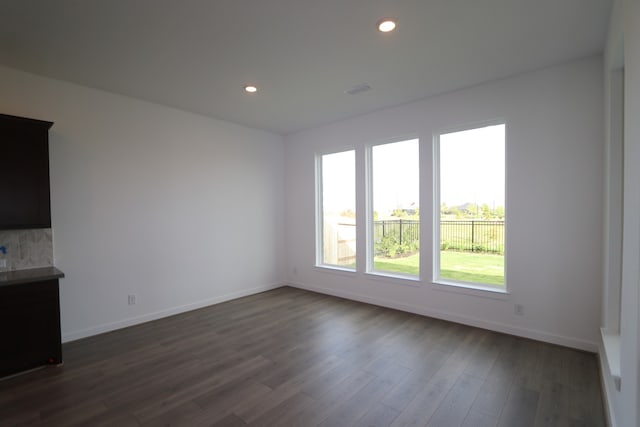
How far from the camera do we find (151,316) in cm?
404

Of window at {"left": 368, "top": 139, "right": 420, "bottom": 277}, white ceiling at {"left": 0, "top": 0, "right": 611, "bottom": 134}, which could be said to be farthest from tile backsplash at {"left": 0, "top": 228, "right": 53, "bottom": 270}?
window at {"left": 368, "top": 139, "right": 420, "bottom": 277}

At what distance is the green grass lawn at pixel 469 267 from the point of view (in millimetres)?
3666

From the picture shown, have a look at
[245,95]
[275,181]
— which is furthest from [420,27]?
[275,181]

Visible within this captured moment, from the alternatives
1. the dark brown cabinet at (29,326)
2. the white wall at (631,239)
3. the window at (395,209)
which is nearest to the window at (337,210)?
the window at (395,209)

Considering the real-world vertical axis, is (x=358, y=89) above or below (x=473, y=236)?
above

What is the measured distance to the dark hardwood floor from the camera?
2105 mm

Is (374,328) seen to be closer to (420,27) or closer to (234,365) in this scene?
(234,365)

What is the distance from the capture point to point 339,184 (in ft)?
17.3

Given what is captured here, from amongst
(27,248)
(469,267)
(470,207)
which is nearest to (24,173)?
(27,248)

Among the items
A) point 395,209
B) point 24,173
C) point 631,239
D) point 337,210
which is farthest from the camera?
point 337,210

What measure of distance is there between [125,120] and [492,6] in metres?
4.09

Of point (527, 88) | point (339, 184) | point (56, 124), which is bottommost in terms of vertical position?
point (339, 184)

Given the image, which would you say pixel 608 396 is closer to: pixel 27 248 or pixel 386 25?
pixel 386 25

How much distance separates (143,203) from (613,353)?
4.91 metres
